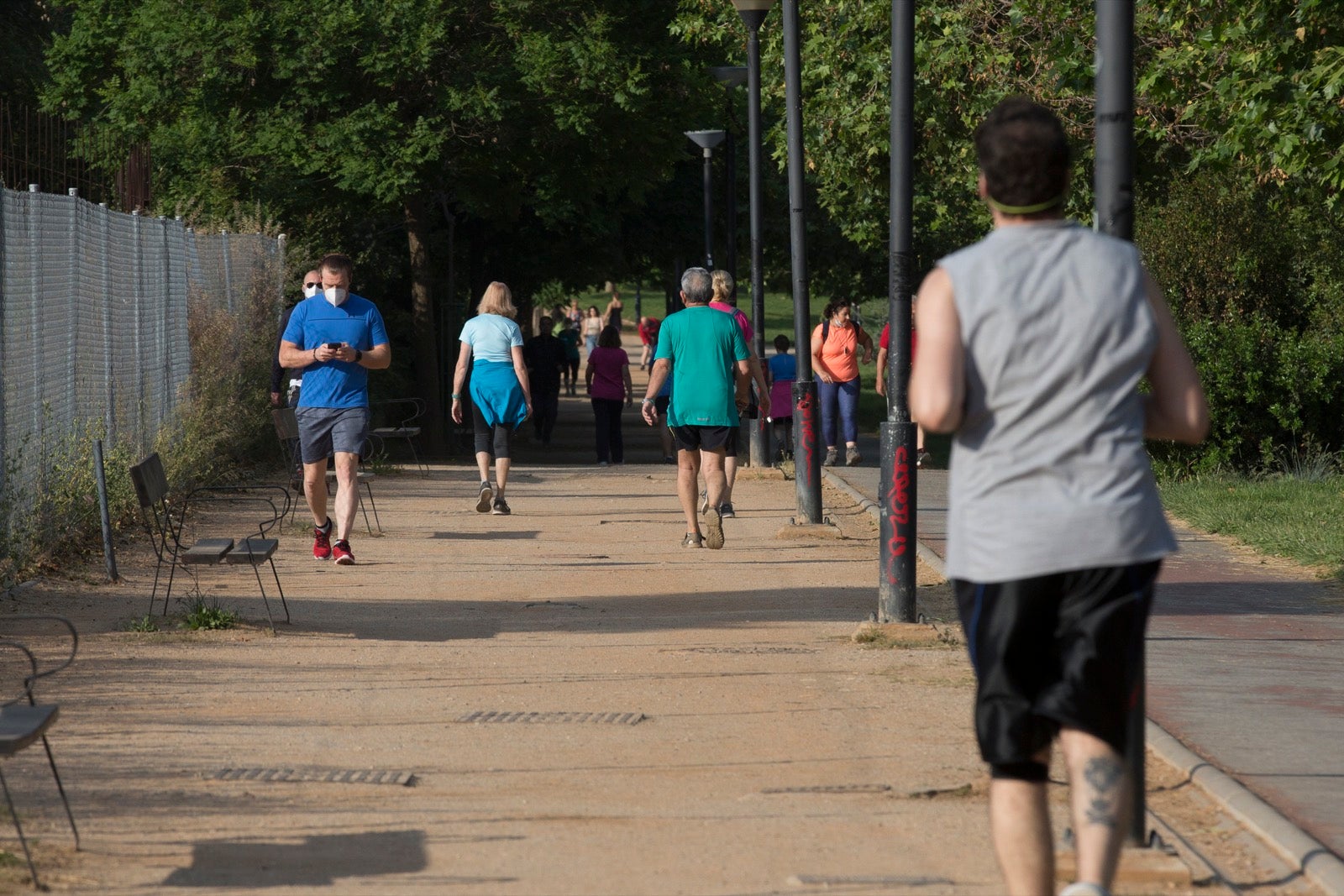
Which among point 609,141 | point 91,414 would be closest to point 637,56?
point 609,141

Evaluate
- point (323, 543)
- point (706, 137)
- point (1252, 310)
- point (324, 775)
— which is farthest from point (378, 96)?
point (324, 775)

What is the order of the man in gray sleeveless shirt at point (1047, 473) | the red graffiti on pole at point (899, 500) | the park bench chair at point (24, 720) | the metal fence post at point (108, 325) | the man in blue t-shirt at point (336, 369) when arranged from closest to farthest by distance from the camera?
1. the man in gray sleeveless shirt at point (1047, 473)
2. the park bench chair at point (24, 720)
3. the red graffiti on pole at point (899, 500)
4. the man in blue t-shirt at point (336, 369)
5. the metal fence post at point (108, 325)

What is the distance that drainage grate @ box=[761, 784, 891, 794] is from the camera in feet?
19.4

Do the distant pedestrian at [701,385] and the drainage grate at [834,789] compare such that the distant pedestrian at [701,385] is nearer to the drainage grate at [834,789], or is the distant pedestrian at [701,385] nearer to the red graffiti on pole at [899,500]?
the red graffiti on pole at [899,500]

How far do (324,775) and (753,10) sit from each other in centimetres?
1166

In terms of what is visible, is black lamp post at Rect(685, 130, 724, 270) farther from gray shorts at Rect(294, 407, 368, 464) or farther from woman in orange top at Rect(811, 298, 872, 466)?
gray shorts at Rect(294, 407, 368, 464)

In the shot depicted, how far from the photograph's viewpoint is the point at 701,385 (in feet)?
41.0

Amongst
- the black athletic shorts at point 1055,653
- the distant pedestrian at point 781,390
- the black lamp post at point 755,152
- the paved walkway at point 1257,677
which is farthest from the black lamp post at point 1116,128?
the distant pedestrian at point 781,390

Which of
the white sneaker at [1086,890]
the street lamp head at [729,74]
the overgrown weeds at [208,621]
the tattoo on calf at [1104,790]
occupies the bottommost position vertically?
the overgrown weeds at [208,621]

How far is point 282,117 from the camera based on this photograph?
930 inches

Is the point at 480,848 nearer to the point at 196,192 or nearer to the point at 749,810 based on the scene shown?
the point at 749,810

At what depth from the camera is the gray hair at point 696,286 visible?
12.6 metres

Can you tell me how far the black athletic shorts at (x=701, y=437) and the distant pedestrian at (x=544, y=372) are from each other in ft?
41.6

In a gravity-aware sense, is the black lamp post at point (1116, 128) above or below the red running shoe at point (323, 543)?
above
